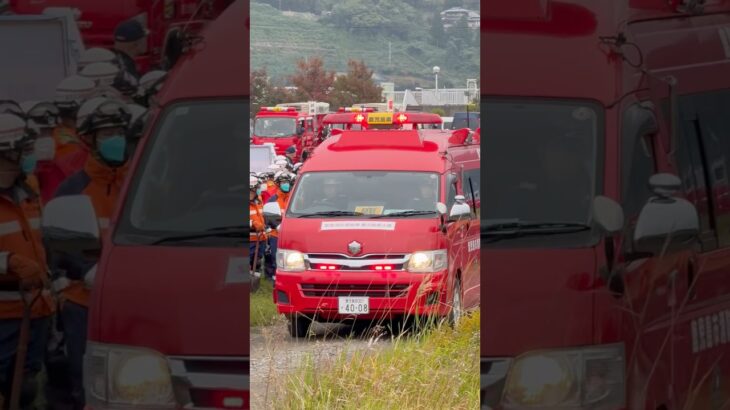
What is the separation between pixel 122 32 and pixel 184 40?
0.13m

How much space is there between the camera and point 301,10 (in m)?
2.55

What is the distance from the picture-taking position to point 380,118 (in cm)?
300

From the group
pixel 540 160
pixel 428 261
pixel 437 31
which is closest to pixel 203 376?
pixel 540 160

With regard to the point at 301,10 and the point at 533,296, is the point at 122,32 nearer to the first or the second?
the point at 301,10

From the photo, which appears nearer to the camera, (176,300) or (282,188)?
(176,300)

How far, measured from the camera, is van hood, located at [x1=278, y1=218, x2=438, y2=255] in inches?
150

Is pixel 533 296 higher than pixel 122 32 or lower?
lower

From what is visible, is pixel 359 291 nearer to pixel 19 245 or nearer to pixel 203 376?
pixel 203 376

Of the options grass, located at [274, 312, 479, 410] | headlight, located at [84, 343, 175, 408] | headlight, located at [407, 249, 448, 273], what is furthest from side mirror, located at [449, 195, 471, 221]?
headlight, located at [84, 343, 175, 408]

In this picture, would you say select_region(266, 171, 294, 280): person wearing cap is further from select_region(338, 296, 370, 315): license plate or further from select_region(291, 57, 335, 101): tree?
select_region(291, 57, 335, 101): tree

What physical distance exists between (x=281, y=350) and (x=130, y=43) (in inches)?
40.7

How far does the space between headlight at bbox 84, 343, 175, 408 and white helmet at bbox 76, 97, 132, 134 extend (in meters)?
0.48

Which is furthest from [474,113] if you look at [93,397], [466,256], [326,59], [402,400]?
[93,397]

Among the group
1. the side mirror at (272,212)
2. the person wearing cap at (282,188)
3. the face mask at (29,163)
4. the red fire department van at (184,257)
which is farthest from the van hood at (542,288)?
the person wearing cap at (282,188)
